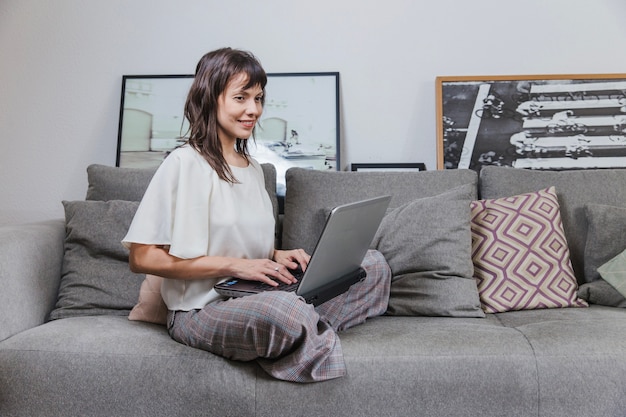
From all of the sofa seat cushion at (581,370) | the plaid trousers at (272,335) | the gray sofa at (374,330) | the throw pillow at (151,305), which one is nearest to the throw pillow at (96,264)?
the gray sofa at (374,330)

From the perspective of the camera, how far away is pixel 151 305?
167cm

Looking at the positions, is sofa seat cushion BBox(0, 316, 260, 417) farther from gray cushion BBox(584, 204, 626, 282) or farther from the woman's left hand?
gray cushion BBox(584, 204, 626, 282)

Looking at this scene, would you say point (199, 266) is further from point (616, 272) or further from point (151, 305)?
point (616, 272)

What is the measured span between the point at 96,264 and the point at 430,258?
1024 mm

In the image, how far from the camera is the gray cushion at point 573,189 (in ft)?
6.78

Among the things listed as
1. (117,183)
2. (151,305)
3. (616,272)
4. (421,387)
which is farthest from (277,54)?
(421,387)

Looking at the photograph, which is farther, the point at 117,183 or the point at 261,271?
the point at 117,183

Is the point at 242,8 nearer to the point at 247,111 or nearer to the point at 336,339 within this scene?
the point at 247,111

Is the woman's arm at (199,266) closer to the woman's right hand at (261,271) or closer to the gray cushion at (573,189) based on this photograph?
the woman's right hand at (261,271)

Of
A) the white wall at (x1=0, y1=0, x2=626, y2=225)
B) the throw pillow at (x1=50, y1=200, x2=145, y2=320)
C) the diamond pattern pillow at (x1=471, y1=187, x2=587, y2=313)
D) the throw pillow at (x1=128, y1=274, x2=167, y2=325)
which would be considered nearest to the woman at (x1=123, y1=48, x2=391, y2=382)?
the throw pillow at (x1=128, y1=274, x2=167, y2=325)

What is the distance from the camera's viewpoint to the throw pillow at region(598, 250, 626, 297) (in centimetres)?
185

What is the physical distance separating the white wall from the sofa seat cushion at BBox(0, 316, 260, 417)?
134 centimetres

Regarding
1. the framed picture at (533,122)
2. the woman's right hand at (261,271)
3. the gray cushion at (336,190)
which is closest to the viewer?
the woman's right hand at (261,271)

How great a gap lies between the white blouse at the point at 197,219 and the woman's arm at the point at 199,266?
0.07ft
